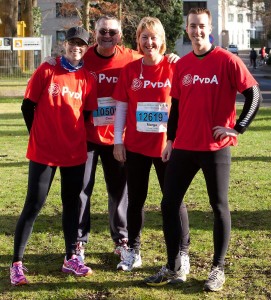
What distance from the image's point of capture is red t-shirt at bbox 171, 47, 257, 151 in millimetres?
5477

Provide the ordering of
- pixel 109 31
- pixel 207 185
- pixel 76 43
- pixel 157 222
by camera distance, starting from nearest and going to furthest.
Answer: pixel 207 185, pixel 76 43, pixel 109 31, pixel 157 222

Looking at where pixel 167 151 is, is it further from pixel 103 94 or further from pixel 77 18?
pixel 77 18

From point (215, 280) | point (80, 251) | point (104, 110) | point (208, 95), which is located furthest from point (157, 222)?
point (208, 95)

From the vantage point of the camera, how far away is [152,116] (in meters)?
6.06

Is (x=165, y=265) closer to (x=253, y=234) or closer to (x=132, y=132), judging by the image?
(x=132, y=132)

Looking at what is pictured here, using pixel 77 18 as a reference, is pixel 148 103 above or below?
below

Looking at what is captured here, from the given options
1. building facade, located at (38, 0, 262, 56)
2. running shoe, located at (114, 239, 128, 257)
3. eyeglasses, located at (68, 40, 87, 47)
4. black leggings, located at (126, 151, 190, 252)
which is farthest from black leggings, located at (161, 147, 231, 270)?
building facade, located at (38, 0, 262, 56)

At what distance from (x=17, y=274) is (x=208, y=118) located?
6.26 feet

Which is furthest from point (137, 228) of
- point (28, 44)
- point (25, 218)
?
point (28, 44)

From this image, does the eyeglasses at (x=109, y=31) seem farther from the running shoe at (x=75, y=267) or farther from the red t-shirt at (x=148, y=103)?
the running shoe at (x=75, y=267)

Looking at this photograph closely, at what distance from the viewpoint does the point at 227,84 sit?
5.50 m

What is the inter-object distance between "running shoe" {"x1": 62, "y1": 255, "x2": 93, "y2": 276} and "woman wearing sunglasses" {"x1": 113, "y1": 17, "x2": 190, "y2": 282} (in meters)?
0.30

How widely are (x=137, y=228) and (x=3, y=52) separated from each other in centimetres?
2664

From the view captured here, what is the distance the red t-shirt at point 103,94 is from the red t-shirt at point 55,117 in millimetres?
405
